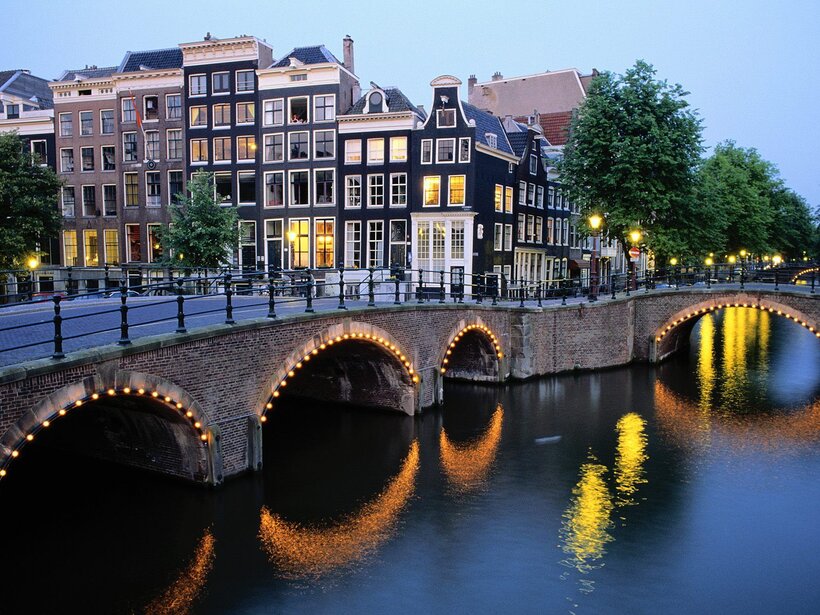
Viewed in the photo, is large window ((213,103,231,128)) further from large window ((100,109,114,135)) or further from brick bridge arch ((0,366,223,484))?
brick bridge arch ((0,366,223,484))

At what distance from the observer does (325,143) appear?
124 ft

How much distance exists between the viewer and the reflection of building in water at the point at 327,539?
1142 cm

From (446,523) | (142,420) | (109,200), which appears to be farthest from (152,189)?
(446,523)

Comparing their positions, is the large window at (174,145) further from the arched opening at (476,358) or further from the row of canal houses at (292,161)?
the arched opening at (476,358)

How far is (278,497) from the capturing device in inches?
551

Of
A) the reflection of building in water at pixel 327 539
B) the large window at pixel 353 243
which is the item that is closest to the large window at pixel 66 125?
the large window at pixel 353 243

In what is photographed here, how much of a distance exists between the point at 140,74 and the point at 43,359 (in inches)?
1359

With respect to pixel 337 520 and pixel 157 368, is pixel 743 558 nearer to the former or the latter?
pixel 337 520

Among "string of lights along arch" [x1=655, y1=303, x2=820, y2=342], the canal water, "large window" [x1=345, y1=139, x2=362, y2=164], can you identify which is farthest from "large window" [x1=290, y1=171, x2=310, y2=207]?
"string of lights along arch" [x1=655, y1=303, x2=820, y2=342]

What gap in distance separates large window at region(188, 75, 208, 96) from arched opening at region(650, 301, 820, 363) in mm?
28224

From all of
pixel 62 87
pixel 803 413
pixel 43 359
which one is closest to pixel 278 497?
pixel 43 359

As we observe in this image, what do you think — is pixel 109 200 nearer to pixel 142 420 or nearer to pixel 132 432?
pixel 132 432

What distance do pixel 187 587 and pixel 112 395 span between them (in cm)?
333

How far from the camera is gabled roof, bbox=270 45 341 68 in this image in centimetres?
3734
